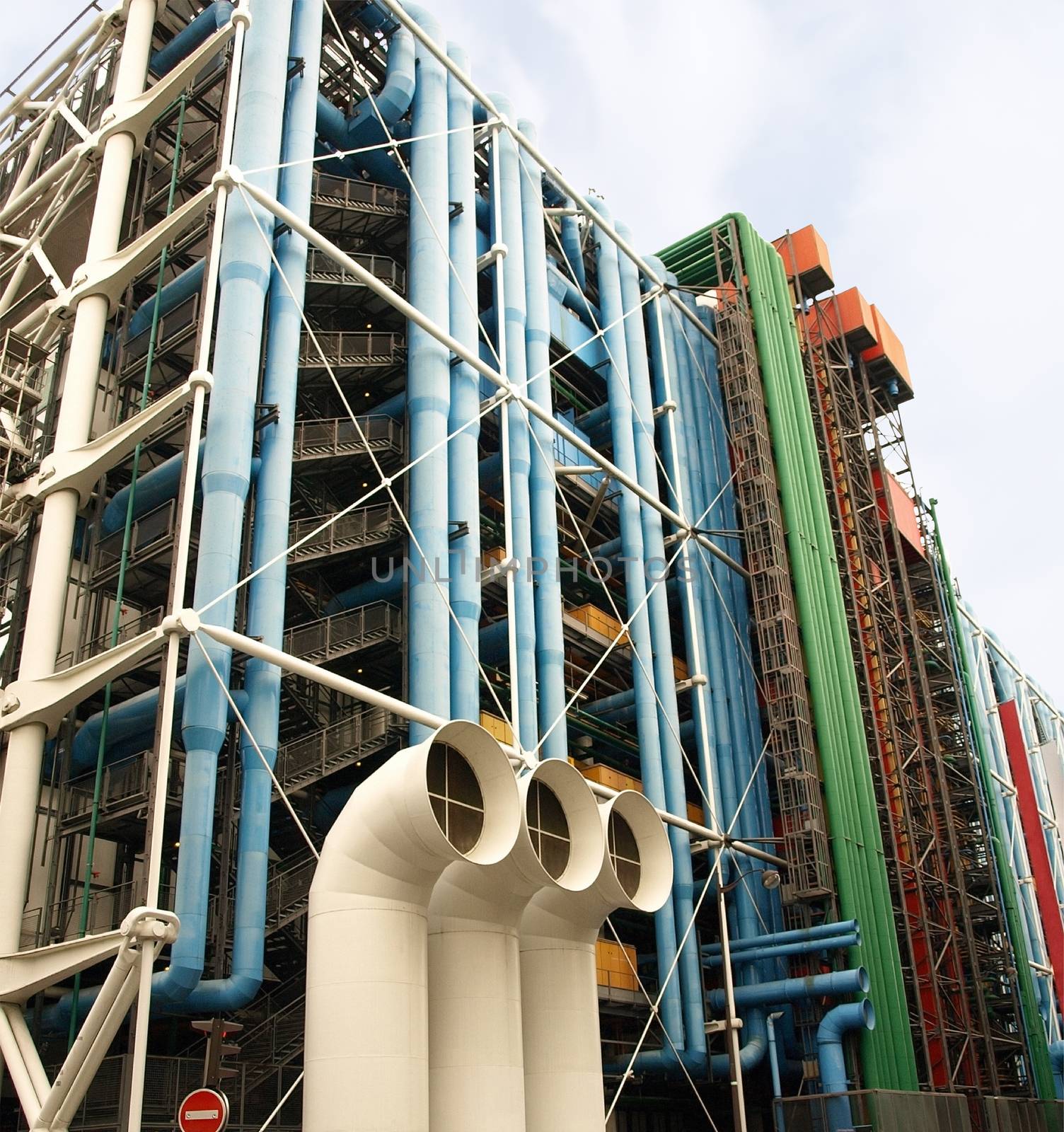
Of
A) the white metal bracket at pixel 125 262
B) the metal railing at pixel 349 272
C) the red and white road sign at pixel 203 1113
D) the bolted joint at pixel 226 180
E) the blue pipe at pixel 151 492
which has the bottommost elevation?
the red and white road sign at pixel 203 1113

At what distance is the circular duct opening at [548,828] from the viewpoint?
19469 mm

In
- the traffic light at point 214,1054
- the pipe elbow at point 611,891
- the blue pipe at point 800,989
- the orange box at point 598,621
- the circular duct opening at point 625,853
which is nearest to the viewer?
the traffic light at point 214,1054

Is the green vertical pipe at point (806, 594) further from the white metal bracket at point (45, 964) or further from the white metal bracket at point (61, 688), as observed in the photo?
the white metal bracket at point (61, 688)

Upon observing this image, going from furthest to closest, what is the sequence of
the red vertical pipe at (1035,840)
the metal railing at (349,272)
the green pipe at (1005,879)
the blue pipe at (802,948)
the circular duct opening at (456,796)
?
the red vertical pipe at (1035,840) < the green pipe at (1005,879) < the blue pipe at (802,948) < the metal railing at (349,272) < the circular duct opening at (456,796)

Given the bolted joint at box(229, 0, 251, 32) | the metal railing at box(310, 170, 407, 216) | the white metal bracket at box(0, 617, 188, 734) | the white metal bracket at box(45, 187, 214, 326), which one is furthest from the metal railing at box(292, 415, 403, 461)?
the bolted joint at box(229, 0, 251, 32)

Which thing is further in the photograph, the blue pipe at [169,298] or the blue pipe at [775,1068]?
the blue pipe at [775,1068]

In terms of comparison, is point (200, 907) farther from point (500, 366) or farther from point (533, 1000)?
point (500, 366)

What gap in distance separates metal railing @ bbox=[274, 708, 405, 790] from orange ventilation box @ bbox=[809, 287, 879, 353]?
95.4 ft

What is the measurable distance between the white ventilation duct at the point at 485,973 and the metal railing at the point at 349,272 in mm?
14303

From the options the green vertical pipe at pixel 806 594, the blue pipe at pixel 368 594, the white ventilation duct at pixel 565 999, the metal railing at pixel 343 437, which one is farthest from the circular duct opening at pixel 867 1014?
the metal railing at pixel 343 437

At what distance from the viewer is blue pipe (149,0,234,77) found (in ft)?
93.7

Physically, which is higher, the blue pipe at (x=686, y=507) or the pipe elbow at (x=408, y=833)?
the blue pipe at (x=686, y=507)

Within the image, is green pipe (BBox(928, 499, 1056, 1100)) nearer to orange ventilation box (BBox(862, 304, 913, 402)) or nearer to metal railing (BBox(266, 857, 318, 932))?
orange ventilation box (BBox(862, 304, 913, 402))

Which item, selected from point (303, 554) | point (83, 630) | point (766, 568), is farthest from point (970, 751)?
point (83, 630)
